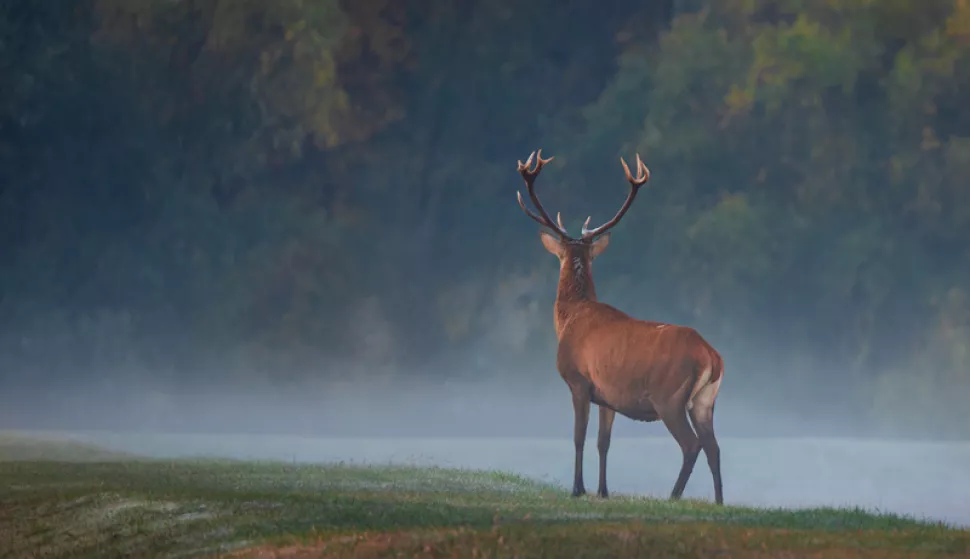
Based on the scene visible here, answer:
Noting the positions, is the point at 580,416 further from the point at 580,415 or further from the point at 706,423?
the point at 706,423

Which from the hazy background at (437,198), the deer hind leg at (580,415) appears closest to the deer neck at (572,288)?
the deer hind leg at (580,415)

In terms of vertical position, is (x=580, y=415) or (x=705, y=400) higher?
(x=705, y=400)

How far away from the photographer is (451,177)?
18828mm

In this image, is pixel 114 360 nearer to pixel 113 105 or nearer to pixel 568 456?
pixel 113 105

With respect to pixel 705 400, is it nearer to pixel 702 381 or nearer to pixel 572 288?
pixel 702 381

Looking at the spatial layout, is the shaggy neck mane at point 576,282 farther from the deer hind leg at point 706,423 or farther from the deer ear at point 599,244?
the deer hind leg at point 706,423

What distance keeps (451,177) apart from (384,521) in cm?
996

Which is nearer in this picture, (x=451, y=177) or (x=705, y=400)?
(x=705, y=400)

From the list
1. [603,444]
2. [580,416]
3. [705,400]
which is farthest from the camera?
[603,444]

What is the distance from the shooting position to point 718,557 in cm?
790

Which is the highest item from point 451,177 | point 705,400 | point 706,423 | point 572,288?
point 451,177

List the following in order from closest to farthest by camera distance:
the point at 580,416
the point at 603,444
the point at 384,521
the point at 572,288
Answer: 1. the point at 384,521
2. the point at 580,416
3. the point at 603,444
4. the point at 572,288

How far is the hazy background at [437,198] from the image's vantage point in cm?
1719

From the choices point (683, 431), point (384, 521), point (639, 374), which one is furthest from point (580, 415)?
point (384, 521)
